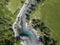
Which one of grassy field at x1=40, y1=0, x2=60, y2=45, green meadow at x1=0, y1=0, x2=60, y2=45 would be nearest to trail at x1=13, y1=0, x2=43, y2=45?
green meadow at x1=0, y1=0, x2=60, y2=45

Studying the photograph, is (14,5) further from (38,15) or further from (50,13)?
(50,13)

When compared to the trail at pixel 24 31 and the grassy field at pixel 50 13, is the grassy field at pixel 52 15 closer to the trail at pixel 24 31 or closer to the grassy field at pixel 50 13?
the grassy field at pixel 50 13

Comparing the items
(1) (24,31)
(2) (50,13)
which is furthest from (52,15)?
(1) (24,31)

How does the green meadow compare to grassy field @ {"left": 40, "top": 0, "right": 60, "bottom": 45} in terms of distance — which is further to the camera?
grassy field @ {"left": 40, "top": 0, "right": 60, "bottom": 45}

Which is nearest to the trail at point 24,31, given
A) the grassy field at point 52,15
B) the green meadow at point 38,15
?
the green meadow at point 38,15

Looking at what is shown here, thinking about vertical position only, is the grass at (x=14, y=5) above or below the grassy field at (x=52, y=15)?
above

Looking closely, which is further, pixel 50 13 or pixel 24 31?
pixel 50 13

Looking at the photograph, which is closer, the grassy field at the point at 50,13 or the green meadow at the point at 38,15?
the green meadow at the point at 38,15

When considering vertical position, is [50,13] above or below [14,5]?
below

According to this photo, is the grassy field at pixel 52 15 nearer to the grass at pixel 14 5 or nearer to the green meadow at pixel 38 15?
the green meadow at pixel 38 15

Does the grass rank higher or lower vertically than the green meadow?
higher

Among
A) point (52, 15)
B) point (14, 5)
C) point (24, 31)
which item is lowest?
point (24, 31)

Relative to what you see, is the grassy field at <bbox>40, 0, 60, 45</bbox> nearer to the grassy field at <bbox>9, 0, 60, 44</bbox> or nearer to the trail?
the grassy field at <bbox>9, 0, 60, 44</bbox>
